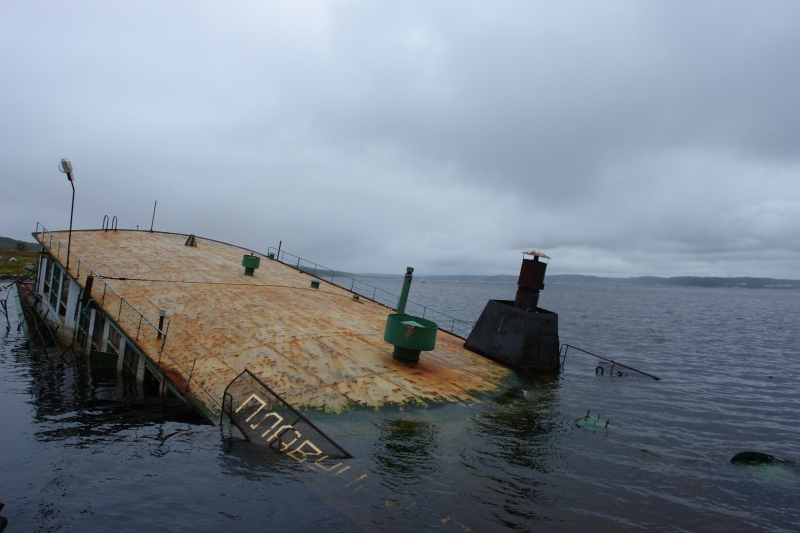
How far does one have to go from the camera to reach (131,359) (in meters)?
15.9

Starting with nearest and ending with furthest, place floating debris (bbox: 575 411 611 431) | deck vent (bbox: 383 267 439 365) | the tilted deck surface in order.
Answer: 1. the tilted deck surface
2. floating debris (bbox: 575 411 611 431)
3. deck vent (bbox: 383 267 439 365)

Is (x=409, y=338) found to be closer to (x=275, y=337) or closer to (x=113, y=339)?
(x=275, y=337)

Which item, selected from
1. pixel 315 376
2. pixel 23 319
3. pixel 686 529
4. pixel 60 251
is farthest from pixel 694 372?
pixel 23 319

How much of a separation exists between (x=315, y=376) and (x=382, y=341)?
4657mm

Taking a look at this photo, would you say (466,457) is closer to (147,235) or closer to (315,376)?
(315,376)

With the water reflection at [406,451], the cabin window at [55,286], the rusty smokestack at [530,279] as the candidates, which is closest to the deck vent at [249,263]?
the cabin window at [55,286]

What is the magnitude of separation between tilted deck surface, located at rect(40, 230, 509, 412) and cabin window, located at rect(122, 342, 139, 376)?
900 millimetres

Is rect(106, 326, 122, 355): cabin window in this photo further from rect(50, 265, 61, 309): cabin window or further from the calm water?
rect(50, 265, 61, 309): cabin window

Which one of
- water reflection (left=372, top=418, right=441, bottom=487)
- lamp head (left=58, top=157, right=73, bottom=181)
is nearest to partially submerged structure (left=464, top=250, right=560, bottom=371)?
water reflection (left=372, top=418, right=441, bottom=487)

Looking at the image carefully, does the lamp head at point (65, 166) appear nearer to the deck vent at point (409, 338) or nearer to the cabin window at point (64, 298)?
the cabin window at point (64, 298)

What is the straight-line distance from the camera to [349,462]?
10.0 m

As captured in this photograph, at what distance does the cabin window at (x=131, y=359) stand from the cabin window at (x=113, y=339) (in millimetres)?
438

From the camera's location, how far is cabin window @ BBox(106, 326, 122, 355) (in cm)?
1631

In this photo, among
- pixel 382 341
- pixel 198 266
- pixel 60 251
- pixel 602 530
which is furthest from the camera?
pixel 198 266
